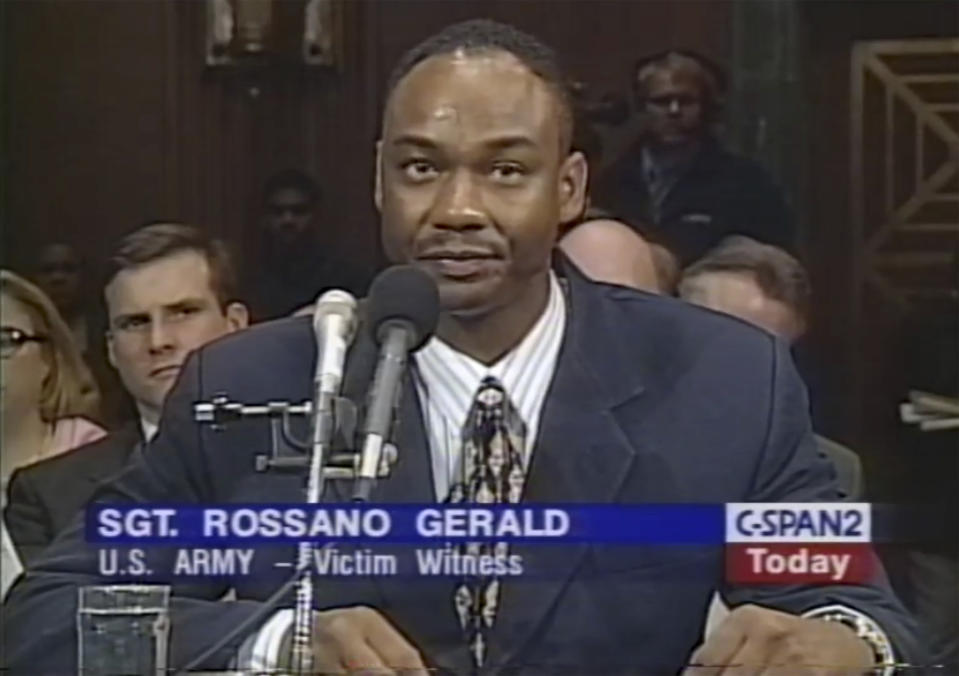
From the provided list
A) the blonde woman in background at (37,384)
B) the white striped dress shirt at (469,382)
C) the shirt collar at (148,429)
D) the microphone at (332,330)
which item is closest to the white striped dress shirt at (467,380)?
the white striped dress shirt at (469,382)

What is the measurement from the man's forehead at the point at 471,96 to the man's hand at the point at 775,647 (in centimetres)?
76

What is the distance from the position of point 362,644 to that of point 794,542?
62 cm

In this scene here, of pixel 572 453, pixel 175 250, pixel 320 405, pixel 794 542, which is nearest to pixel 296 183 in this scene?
pixel 175 250

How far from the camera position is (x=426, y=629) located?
12.2 feet

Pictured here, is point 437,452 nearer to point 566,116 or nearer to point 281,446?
point 281,446

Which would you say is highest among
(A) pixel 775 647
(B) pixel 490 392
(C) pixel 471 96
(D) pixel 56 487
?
(C) pixel 471 96

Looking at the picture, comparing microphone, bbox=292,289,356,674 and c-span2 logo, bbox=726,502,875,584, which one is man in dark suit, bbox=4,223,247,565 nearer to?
microphone, bbox=292,289,356,674

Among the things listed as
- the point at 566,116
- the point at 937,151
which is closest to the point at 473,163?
the point at 566,116

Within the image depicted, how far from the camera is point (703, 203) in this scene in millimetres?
3725

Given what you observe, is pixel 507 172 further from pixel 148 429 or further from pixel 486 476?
pixel 148 429

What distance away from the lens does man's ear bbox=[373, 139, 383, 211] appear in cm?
371

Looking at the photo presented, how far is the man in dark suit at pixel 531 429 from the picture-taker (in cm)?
368

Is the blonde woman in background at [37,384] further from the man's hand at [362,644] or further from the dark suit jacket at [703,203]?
the dark suit jacket at [703,203]

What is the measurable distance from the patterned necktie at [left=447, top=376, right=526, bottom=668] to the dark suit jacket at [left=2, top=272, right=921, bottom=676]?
19 millimetres
